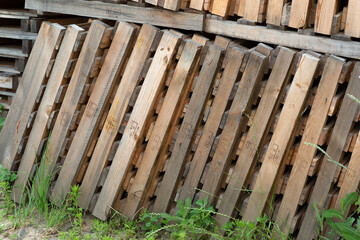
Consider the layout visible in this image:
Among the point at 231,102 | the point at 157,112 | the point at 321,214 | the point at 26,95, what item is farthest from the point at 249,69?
the point at 26,95

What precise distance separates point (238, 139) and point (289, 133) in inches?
16.5

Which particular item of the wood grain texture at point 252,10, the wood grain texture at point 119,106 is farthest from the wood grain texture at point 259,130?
the wood grain texture at point 119,106

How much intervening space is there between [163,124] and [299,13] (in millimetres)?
1375

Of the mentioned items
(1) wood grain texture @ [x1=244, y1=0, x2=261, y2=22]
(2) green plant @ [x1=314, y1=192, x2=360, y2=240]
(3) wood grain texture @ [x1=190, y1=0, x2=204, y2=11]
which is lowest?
(2) green plant @ [x1=314, y1=192, x2=360, y2=240]

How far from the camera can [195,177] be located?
385cm

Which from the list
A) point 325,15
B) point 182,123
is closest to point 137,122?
point 182,123

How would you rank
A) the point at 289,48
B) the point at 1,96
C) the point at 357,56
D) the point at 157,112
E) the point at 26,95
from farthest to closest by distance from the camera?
the point at 1,96 → the point at 26,95 → the point at 157,112 → the point at 289,48 → the point at 357,56

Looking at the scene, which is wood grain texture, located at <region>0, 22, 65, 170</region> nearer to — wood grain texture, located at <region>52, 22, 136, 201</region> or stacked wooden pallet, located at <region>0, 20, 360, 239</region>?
stacked wooden pallet, located at <region>0, 20, 360, 239</region>

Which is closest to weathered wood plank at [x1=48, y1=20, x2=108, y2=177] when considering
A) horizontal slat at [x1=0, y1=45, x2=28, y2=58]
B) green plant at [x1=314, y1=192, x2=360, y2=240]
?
horizontal slat at [x1=0, y1=45, x2=28, y2=58]

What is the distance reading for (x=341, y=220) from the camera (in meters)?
3.43

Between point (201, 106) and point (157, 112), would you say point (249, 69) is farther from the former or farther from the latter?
point (157, 112)

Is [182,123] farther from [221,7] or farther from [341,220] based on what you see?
[341,220]

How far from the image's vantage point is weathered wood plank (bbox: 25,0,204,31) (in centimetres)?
400

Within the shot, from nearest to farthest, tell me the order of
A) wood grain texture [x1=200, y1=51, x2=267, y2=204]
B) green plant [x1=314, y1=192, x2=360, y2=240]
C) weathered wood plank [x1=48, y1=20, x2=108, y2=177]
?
green plant [x1=314, y1=192, x2=360, y2=240]
wood grain texture [x1=200, y1=51, x2=267, y2=204]
weathered wood plank [x1=48, y1=20, x2=108, y2=177]
